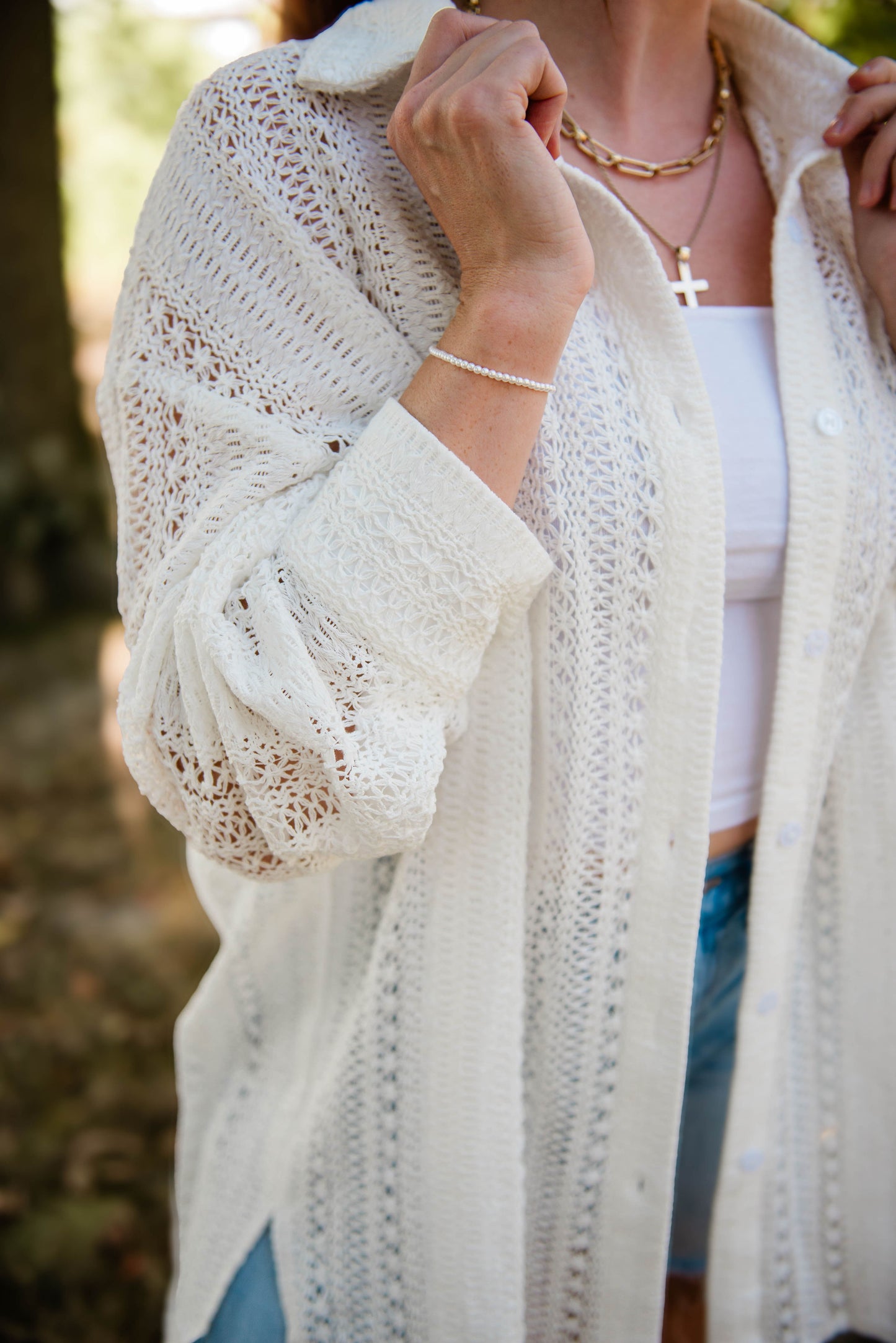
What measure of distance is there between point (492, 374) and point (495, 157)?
7.9 inches

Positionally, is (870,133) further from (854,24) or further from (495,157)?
(854,24)

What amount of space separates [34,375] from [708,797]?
16.5ft

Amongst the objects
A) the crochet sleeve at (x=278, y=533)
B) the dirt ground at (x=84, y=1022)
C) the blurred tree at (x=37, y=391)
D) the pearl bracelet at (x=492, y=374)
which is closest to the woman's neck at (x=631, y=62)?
the crochet sleeve at (x=278, y=533)

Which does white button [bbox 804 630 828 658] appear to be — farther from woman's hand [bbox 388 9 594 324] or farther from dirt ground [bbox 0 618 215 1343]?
dirt ground [bbox 0 618 215 1343]

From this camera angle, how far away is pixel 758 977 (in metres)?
1.19

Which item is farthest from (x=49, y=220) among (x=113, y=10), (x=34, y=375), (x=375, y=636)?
(x=375, y=636)

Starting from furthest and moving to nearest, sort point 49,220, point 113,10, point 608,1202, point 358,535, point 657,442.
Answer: point 113,10
point 49,220
point 608,1202
point 657,442
point 358,535

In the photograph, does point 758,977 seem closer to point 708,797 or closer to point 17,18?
point 708,797

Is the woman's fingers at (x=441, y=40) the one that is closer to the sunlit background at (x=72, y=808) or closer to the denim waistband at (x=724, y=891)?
the sunlit background at (x=72, y=808)

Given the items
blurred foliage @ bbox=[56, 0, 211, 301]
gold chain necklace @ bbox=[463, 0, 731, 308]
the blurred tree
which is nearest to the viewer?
gold chain necklace @ bbox=[463, 0, 731, 308]

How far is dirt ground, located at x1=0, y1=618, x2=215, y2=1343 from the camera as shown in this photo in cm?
217

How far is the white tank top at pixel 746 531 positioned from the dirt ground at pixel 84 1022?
6.07 ft

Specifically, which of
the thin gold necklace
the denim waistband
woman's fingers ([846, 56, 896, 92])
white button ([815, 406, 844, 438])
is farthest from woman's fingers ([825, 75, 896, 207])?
the denim waistband

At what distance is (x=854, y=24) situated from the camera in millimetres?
2580
